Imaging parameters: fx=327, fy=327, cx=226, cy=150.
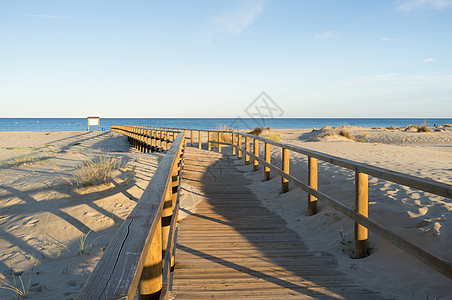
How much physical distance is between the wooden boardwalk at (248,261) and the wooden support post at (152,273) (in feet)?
3.56

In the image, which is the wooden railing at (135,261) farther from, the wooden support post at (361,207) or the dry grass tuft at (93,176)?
the dry grass tuft at (93,176)

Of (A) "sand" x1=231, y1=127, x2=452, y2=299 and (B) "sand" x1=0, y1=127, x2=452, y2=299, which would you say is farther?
(B) "sand" x1=0, y1=127, x2=452, y2=299

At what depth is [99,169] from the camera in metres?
7.21

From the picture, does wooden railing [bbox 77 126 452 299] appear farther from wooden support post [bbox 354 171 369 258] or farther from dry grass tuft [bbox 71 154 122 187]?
dry grass tuft [bbox 71 154 122 187]

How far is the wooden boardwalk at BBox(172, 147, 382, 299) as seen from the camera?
295cm

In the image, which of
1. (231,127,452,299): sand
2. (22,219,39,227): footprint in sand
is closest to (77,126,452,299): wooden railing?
(231,127,452,299): sand

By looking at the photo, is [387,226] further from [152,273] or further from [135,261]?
[135,261]

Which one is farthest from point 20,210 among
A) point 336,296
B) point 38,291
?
point 336,296

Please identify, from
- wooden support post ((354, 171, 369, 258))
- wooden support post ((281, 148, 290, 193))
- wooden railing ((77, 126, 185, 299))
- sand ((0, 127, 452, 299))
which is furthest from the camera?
wooden support post ((281, 148, 290, 193))

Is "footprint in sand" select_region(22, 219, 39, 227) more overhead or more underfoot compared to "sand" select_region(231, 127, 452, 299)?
more underfoot

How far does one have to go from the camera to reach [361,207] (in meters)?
3.62

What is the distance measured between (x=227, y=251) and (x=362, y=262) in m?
1.51

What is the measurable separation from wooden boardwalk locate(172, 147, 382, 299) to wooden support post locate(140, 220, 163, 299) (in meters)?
1.08

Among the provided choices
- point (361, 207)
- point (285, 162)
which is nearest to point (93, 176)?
point (285, 162)
